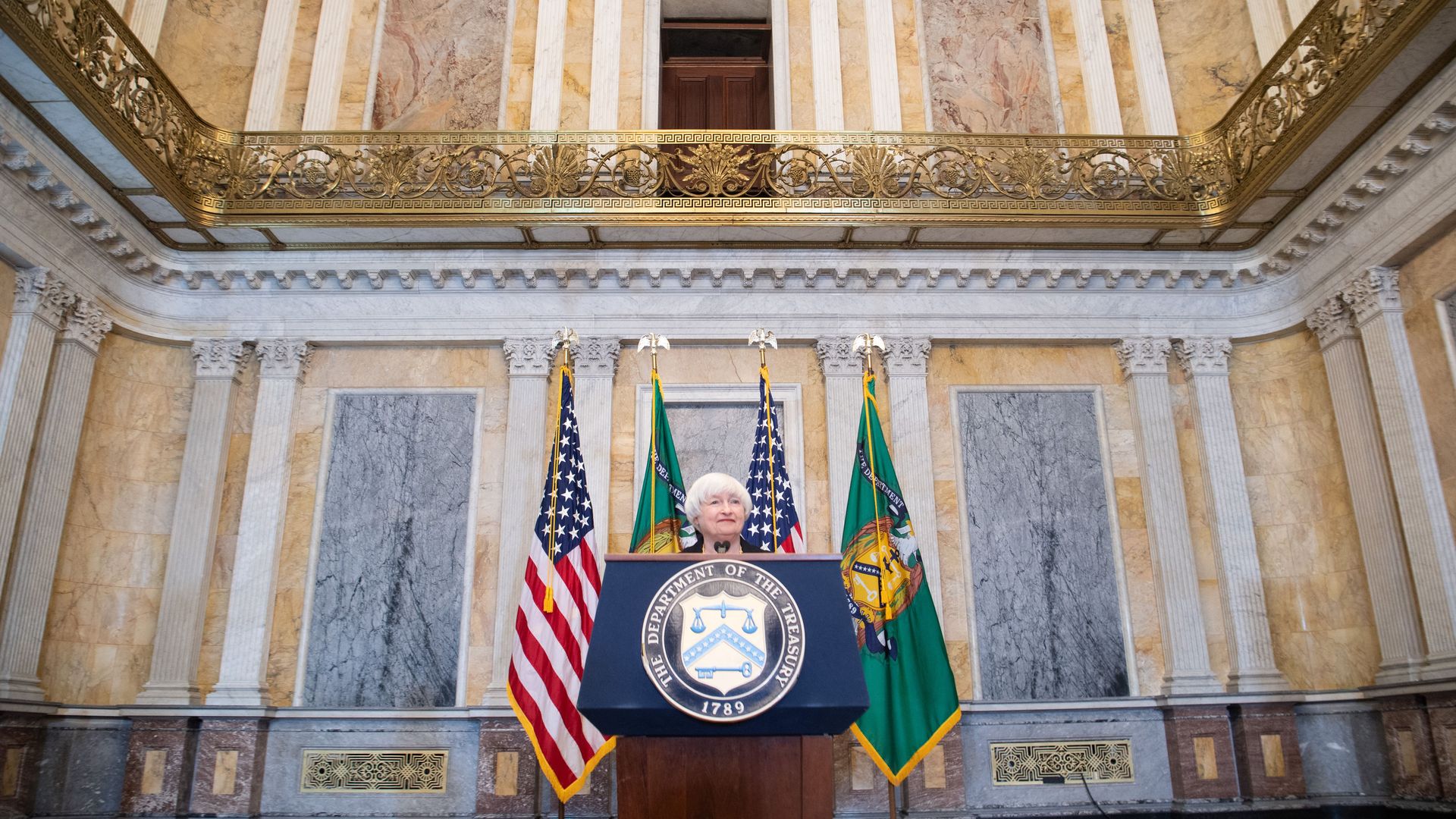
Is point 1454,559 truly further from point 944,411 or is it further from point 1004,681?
point 944,411

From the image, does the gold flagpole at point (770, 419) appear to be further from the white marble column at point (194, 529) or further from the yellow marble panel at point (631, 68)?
the white marble column at point (194, 529)

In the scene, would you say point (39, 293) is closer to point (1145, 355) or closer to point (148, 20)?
point (148, 20)

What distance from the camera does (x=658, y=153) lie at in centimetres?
998

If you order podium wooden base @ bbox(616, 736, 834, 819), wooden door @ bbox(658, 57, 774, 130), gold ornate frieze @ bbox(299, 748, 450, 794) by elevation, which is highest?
wooden door @ bbox(658, 57, 774, 130)

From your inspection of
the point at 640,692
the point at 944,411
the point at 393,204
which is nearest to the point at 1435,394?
the point at 944,411

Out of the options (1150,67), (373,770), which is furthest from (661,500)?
(1150,67)

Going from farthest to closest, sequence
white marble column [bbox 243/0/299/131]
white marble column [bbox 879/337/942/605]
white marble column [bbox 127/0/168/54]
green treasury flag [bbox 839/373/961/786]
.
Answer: white marble column [bbox 243/0/299/131] → white marble column [bbox 127/0/168/54] → white marble column [bbox 879/337/942/605] → green treasury flag [bbox 839/373/961/786]

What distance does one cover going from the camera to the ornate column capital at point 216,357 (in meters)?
10.1

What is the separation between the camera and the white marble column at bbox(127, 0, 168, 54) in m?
10.3

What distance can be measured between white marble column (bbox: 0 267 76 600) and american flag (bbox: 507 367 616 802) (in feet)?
14.9

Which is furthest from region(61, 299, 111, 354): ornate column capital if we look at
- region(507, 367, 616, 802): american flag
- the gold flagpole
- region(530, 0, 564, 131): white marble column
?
the gold flagpole

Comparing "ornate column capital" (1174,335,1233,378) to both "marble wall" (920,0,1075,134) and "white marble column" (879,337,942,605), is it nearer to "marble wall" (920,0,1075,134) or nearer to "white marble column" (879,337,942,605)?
"white marble column" (879,337,942,605)

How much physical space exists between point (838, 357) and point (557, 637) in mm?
4135

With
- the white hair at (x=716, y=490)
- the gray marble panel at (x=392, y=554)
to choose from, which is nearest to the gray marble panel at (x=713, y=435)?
the gray marble panel at (x=392, y=554)
